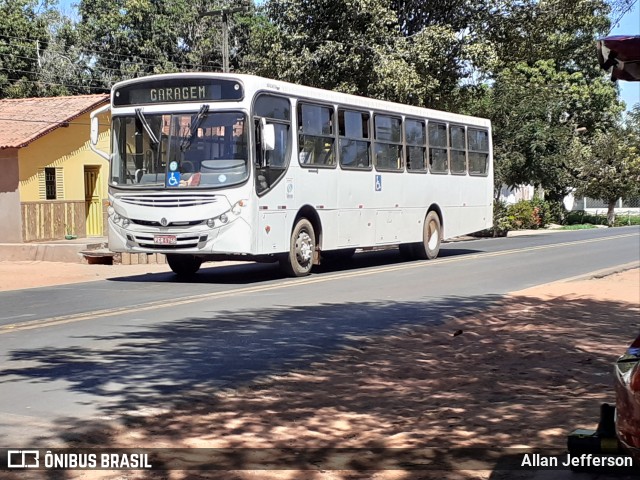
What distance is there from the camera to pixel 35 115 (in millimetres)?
31297

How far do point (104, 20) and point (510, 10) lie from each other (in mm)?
23353

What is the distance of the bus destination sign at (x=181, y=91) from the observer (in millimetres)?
16234

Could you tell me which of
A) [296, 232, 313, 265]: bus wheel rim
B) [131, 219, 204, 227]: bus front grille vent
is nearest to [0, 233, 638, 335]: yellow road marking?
[296, 232, 313, 265]: bus wheel rim

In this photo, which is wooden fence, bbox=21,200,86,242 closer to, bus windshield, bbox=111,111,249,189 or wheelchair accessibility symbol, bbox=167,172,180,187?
bus windshield, bbox=111,111,249,189

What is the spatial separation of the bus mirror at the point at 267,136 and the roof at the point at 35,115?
14606 millimetres

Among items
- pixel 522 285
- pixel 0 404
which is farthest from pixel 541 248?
pixel 0 404

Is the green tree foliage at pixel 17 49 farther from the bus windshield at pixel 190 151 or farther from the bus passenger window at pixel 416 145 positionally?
the bus windshield at pixel 190 151

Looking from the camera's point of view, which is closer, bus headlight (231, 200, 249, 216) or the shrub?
bus headlight (231, 200, 249, 216)

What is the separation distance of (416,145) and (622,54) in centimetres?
1731

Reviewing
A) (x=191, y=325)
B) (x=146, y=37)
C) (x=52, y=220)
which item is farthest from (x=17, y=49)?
(x=191, y=325)

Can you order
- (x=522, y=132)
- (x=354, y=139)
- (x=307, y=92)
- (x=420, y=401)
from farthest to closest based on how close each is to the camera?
(x=522, y=132) < (x=354, y=139) < (x=307, y=92) < (x=420, y=401)

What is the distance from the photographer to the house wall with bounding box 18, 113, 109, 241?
95.8 feet

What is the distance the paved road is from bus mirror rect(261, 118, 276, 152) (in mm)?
2352

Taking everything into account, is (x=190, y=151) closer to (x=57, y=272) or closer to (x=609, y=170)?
(x=57, y=272)
